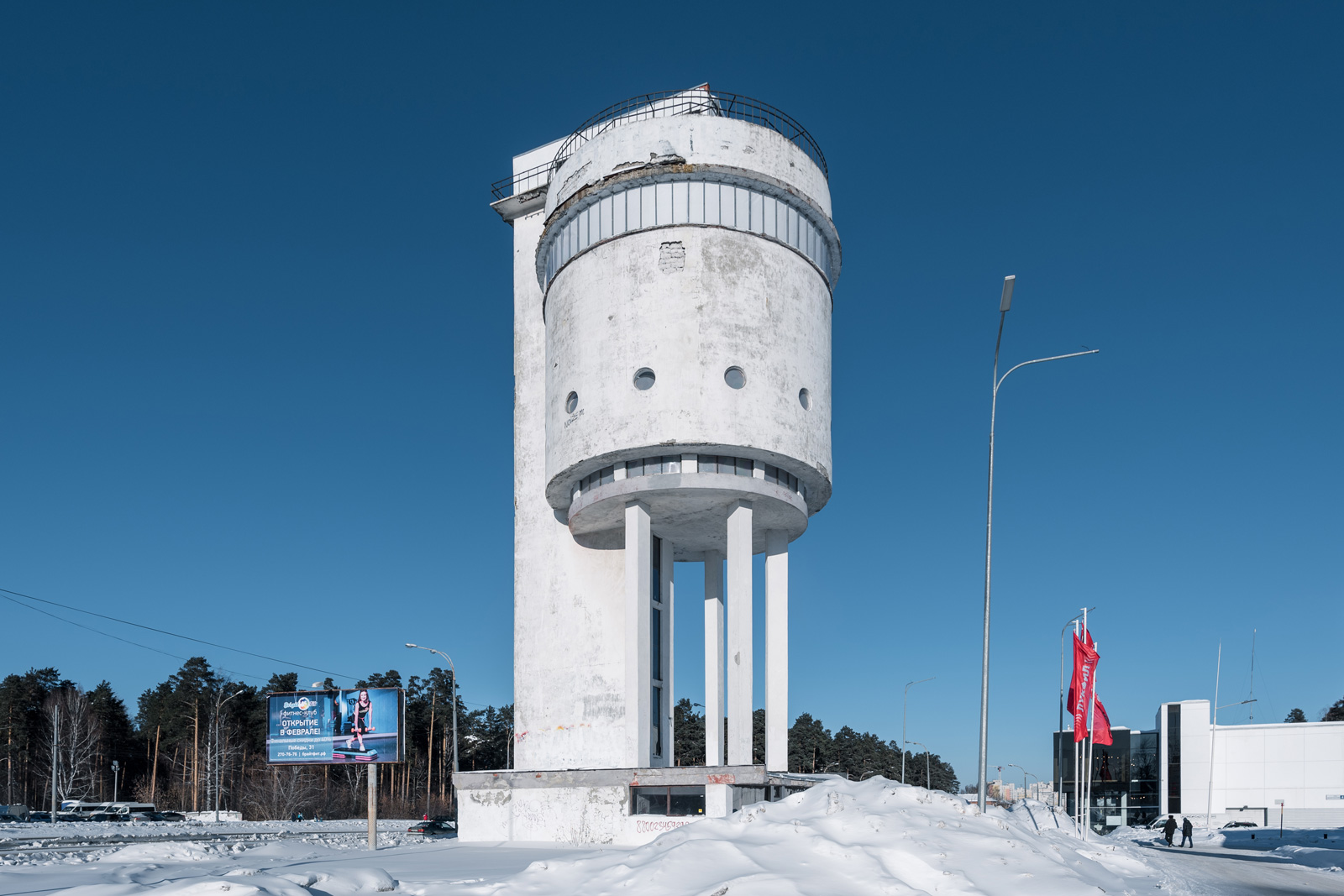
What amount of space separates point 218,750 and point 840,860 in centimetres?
7314

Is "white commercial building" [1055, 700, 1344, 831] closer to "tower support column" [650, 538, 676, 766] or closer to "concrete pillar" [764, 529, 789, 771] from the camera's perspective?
"tower support column" [650, 538, 676, 766]

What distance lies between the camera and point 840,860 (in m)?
16.2

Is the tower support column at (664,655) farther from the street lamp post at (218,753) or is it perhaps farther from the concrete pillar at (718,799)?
the street lamp post at (218,753)

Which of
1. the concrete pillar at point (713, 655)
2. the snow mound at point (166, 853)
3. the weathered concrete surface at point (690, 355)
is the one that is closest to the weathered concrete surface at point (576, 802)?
the concrete pillar at point (713, 655)

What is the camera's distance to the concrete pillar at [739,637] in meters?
32.8

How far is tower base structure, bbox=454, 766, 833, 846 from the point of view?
31.2m

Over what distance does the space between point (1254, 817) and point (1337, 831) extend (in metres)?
22.4

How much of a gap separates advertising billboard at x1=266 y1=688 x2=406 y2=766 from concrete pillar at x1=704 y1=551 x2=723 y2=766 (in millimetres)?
9092

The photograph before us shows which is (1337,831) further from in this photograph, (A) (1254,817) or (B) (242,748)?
(B) (242,748)

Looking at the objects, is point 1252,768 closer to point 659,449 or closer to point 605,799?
point 605,799

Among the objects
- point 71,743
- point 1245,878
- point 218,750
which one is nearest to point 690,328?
point 1245,878

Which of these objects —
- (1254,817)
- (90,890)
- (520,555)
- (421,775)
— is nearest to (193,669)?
(421,775)

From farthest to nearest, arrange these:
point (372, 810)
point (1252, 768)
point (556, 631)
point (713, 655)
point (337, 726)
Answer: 1. point (1252, 768)
2. point (713, 655)
3. point (556, 631)
4. point (337, 726)
5. point (372, 810)

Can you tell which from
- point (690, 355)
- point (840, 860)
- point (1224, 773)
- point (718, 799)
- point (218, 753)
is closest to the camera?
point (840, 860)
